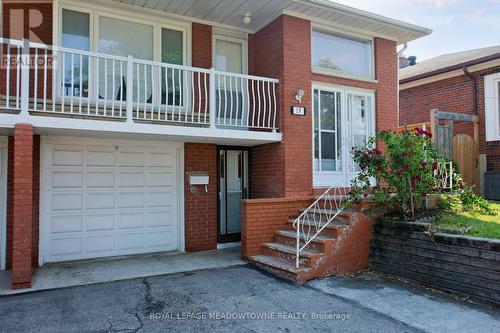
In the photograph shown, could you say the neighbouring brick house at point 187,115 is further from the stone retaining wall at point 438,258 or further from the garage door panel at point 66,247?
the stone retaining wall at point 438,258

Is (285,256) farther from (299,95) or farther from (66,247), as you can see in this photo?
(66,247)

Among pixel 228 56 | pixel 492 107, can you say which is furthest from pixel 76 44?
pixel 492 107

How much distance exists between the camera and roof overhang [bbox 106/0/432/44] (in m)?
7.31

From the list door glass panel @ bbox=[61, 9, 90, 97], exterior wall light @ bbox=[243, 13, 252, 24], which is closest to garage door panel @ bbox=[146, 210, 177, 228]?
door glass panel @ bbox=[61, 9, 90, 97]

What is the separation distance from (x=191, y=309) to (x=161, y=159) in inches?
157

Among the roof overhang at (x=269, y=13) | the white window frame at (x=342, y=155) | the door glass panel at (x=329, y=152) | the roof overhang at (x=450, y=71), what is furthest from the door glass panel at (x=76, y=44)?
the roof overhang at (x=450, y=71)

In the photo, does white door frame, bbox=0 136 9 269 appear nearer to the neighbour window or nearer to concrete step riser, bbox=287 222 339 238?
the neighbour window

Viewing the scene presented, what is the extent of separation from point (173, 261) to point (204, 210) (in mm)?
1415

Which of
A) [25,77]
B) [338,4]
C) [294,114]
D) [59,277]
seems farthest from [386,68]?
[59,277]

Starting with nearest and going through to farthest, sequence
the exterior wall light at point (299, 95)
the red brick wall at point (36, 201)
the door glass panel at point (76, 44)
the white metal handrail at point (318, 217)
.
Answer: the white metal handrail at point (318, 217), the red brick wall at point (36, 201), the door glass panel at point (76, 44), the exterior wall light at point (299, 95)

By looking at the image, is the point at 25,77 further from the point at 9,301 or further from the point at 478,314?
the point at 478,314

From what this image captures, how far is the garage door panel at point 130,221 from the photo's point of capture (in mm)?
7562

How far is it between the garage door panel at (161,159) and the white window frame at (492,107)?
9.13 meters

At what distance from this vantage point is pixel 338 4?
7484 mm
